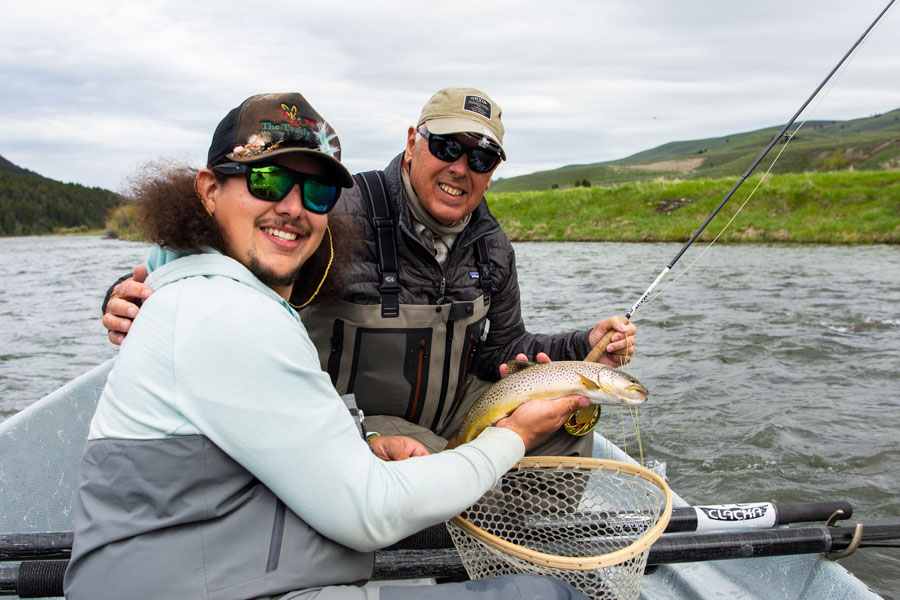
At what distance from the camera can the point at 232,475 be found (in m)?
1.47

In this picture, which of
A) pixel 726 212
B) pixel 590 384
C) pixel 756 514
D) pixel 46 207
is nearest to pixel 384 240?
pixel 590 384

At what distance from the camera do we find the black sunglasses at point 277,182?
5.96ft

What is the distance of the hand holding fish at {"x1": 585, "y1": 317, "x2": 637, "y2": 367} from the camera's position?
3.17m

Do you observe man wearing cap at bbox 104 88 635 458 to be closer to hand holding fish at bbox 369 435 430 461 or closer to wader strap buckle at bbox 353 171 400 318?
wader strap buckle at bbox 353 171 400 318

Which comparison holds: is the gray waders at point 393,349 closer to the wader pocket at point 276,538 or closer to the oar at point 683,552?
the oar at point 683,552

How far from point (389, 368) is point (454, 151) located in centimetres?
109

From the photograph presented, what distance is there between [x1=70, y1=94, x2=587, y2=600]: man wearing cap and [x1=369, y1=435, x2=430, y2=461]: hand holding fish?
0.70 metres

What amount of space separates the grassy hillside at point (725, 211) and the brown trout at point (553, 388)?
70.6 ft

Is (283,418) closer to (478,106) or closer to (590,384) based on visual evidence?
(590,384)

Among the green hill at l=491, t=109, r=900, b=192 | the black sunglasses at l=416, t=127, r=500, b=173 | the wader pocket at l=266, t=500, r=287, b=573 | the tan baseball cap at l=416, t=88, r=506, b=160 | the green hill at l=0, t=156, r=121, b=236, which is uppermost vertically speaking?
the green hill at l=491, t=109, r=900, b=192

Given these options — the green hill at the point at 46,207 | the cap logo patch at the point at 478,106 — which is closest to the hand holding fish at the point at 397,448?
the cap logo patch at the point at 478,106

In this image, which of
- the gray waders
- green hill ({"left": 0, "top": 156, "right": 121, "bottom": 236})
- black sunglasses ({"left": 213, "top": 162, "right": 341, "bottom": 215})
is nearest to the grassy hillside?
the gray waders

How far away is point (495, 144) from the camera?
3135 millimetres

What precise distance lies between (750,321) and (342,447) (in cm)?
1014
